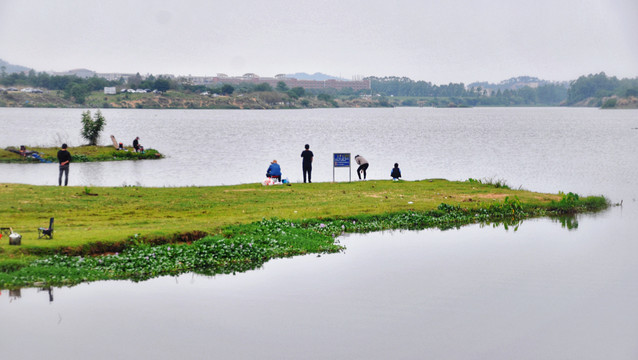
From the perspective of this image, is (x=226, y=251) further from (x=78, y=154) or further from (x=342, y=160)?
(x=78, y=154)

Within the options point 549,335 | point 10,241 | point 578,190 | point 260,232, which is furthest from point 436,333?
point 578,190

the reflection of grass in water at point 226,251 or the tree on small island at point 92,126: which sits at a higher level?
the tree on small island at point 92,126

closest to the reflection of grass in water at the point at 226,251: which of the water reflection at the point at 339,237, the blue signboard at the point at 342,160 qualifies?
the water reflection at the point at 339,237

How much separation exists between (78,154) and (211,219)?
37.6m

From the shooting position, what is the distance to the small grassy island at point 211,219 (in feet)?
62.5

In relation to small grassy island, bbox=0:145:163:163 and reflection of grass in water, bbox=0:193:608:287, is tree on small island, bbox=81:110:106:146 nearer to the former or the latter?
small grassy island, bbox=0:145:163:163

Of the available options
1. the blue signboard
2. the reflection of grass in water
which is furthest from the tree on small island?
the reflection of grass in water

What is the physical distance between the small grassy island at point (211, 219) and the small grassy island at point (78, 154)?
2716cm

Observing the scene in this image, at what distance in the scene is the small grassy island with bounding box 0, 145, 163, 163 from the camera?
55156mm

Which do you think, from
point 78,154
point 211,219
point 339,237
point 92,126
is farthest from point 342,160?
point 92,126

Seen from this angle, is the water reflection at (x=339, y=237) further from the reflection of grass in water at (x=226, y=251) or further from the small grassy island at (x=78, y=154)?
the small grassy island at (x=78, y=154)

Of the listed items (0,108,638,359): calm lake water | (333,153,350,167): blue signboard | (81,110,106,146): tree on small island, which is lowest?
(0,108,638,359): calm lake water

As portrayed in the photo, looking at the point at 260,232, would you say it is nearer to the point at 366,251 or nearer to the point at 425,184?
the point at 366,251

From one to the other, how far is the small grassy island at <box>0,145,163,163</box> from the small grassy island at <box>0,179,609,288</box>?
89.1 ft
